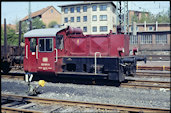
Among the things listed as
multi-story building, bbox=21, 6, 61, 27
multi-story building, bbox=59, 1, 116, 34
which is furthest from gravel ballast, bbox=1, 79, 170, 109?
multi-story building, bbox=21, 6, 61, 27

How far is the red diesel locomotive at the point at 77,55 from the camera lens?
10219 millimetres

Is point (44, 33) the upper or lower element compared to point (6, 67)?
upper

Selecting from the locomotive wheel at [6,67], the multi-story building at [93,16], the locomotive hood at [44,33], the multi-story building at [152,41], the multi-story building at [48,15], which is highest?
the multi-story building at [48,15]

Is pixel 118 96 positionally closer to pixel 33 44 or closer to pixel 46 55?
pixel 46 55

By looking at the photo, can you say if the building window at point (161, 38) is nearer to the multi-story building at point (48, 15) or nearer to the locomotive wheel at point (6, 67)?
the locomotive wheel at point (6, 67)

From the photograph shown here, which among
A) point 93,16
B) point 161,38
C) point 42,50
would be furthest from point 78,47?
point 93,16

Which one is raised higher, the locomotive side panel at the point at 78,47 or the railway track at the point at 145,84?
the locomotive side panel at the point at 78,47

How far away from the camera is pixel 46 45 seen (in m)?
11.1

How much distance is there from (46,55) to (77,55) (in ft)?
5.83

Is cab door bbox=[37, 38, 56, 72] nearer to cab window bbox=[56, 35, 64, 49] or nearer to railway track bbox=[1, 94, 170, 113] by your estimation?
cab window bbox=[56, 35, 64, 49]

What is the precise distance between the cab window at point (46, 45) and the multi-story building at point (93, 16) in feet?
121

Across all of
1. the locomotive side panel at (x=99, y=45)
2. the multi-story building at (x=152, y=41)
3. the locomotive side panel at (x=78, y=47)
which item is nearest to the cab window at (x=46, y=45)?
the locomotive side panel at (x=78, y=47)

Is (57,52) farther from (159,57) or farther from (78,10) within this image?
(78,10)

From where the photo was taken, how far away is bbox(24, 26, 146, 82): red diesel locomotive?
1022cm
